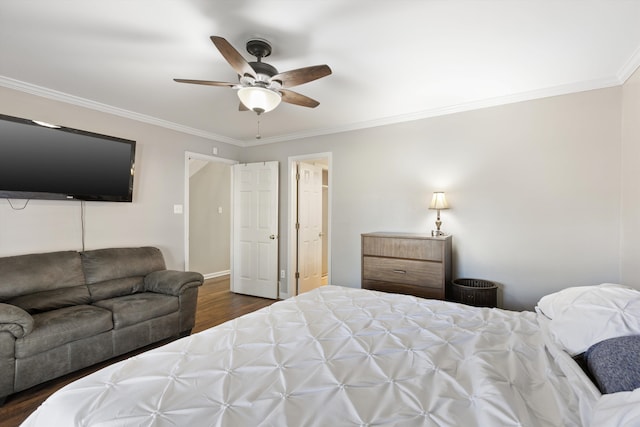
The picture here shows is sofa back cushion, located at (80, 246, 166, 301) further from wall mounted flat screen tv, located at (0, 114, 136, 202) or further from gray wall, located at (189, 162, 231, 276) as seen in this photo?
gray wall, located at (189, 162, 231, 276)

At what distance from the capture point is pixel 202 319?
3.65 meters

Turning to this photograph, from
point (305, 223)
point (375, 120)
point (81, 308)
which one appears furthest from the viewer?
point (305, 223)

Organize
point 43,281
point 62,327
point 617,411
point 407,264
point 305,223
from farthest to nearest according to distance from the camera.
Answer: point 305,223
point 407,264
point 43,281
point 62,327
point 617,411

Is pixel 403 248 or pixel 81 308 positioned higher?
pixel 403 248

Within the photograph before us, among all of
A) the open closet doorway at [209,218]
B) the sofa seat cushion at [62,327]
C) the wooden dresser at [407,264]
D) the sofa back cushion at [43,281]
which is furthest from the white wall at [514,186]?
the open closet doorway at [209,218]

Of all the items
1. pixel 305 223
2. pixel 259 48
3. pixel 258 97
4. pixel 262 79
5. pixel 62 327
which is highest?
pixel 259 48

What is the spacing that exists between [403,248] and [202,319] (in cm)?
252

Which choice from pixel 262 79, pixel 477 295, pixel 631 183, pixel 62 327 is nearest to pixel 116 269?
pixel 62 327

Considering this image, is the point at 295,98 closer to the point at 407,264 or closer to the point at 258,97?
the point at 258,97

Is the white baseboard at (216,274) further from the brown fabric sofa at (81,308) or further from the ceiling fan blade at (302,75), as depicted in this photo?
the ceiling fan blade at (302,75)

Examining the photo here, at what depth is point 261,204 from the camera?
4.66 meters

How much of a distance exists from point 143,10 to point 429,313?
96.8 inches

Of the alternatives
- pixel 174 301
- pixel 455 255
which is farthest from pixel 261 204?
pixel 455 255

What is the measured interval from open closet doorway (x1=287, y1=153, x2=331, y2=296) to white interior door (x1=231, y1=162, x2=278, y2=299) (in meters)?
0.26
